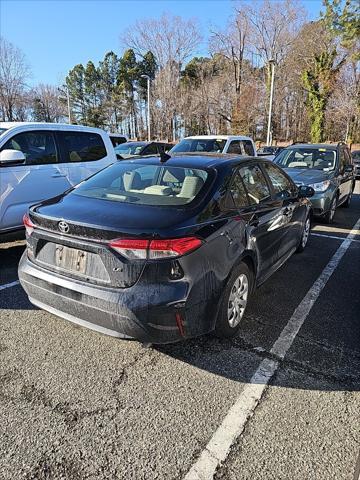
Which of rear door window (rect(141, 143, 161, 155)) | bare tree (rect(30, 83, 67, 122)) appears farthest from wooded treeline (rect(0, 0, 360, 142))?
rear door window (rect(141, 143, 161, 155))

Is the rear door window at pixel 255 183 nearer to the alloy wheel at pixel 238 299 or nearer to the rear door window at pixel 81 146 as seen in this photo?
the alloy wheel at pixel 238 299

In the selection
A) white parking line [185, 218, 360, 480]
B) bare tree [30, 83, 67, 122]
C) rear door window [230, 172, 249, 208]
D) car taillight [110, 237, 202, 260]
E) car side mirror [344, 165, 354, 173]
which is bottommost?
white parking line [185, 218, 360, 480]

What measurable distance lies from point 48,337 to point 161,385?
46.7 inches

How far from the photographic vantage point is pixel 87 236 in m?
2.59

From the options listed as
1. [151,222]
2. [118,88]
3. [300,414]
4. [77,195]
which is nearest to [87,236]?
[151,222]

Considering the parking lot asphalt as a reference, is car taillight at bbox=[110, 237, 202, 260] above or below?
above

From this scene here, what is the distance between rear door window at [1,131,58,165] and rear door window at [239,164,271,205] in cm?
326

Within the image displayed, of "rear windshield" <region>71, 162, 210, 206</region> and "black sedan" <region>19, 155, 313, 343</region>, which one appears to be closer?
"black sedan" <region>19, 155, 313, 343</region>

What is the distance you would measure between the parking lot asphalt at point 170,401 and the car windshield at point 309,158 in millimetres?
5701

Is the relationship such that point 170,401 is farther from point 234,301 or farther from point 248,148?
point 248,148

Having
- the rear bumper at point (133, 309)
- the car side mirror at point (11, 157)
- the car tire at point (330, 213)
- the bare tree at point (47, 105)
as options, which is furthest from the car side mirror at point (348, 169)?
the bare tree at point (47, 105)

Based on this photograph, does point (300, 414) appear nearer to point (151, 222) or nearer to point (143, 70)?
point (151, 222)

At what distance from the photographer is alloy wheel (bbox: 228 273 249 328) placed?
10.2 feet

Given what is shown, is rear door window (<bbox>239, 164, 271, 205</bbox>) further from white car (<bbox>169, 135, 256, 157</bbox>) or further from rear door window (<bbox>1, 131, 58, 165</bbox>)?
white car (<bbox>169, 135, 256, 157</bbox>)
